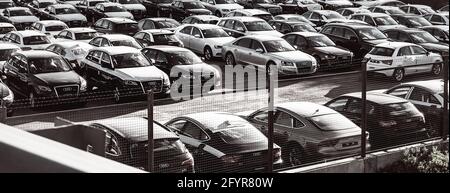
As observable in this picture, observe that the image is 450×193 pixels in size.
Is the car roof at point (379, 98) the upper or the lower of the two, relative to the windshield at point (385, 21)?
upper

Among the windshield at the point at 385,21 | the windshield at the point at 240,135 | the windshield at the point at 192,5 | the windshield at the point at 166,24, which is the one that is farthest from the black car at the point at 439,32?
the windshield at the point at 240,135

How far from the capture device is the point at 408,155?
1117 cm

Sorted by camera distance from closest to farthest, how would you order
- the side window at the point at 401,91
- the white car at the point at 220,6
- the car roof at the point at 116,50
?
the side window at the point at 401,91 → the car roof at the point at 116,50 → the white car at the point at 220,6

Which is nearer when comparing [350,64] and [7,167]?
[7,167]

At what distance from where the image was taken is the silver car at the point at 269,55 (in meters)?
23.8

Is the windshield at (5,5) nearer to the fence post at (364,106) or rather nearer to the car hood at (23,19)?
the car hood at (23,19)

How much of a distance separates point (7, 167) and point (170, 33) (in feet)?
69.9

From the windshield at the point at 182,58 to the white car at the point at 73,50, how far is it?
290 cm

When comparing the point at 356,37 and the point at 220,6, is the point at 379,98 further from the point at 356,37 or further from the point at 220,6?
the point at 220,6

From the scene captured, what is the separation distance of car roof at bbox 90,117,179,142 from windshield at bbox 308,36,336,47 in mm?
15453

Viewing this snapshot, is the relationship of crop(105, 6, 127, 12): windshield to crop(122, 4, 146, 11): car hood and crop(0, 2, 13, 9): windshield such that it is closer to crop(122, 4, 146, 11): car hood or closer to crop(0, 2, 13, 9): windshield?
crop(122, 4, 146, 11): car hood

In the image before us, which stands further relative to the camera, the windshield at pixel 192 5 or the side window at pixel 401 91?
the windshield at pixel 192 5
